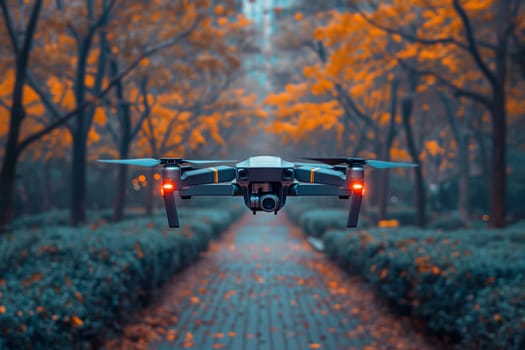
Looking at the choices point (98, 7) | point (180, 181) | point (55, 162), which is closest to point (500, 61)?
point (98, 7)

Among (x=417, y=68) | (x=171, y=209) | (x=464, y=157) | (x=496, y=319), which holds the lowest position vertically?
(x=496, y=319)

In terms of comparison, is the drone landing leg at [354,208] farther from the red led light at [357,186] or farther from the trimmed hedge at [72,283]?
the trimmed hedge at [72,283]

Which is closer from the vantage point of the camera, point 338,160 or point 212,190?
point 212,190

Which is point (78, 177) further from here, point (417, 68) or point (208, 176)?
point (208, 176)

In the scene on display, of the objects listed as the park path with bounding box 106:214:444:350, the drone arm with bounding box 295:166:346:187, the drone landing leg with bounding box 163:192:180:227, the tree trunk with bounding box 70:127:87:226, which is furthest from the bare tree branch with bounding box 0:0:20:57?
the drone arm with bounding box 295:166:346:187

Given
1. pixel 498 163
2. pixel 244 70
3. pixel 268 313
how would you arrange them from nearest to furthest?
pixel 498 163, pixel 268 313, pixel 244 70

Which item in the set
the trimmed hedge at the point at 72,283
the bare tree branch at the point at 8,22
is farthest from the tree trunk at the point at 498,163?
the bare tree branch at the point at 8,22

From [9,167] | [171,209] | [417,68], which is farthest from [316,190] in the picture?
[417,68]

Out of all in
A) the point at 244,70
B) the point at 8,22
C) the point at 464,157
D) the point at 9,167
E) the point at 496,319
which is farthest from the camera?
the point at 244,70
